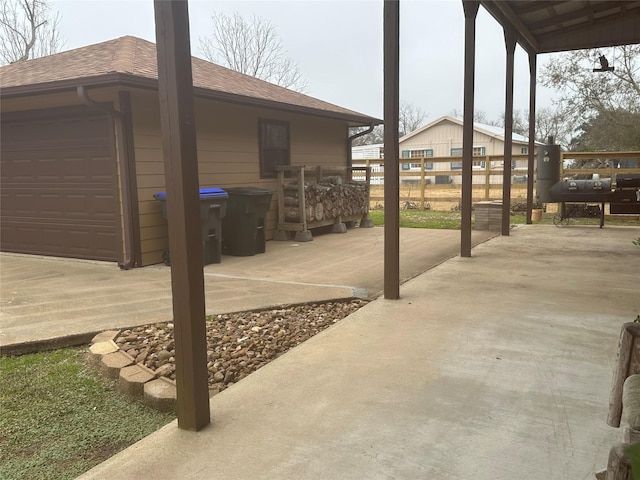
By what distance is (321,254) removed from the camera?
25.0ft

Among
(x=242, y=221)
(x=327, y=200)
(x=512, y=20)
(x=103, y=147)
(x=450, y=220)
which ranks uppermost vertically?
(x=512, y=20)

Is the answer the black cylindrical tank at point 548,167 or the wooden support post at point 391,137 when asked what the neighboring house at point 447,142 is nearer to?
the black cylindrical tank at point 548,167

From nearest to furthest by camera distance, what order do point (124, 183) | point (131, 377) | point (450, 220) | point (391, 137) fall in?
point (131, 377)
point (391, 137)
point (124, 183)
point (450, 220)

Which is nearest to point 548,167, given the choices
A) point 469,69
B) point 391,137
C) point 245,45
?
point 469,69

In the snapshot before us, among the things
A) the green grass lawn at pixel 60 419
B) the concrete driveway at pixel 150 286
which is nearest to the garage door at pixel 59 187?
the concrete driveway at pixel 150 286

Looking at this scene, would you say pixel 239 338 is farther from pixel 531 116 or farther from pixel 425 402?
pixel 531 116

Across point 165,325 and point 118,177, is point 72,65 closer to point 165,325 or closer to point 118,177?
point 118,177

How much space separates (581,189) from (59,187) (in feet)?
30.3

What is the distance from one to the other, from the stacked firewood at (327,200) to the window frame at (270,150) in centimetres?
44

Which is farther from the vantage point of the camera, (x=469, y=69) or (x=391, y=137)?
(x=469, y=69)

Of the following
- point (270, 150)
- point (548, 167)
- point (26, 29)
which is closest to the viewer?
point (270, 150)

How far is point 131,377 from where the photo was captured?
3.06m

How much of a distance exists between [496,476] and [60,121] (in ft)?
23.3

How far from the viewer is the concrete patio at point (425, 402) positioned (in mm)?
2107
